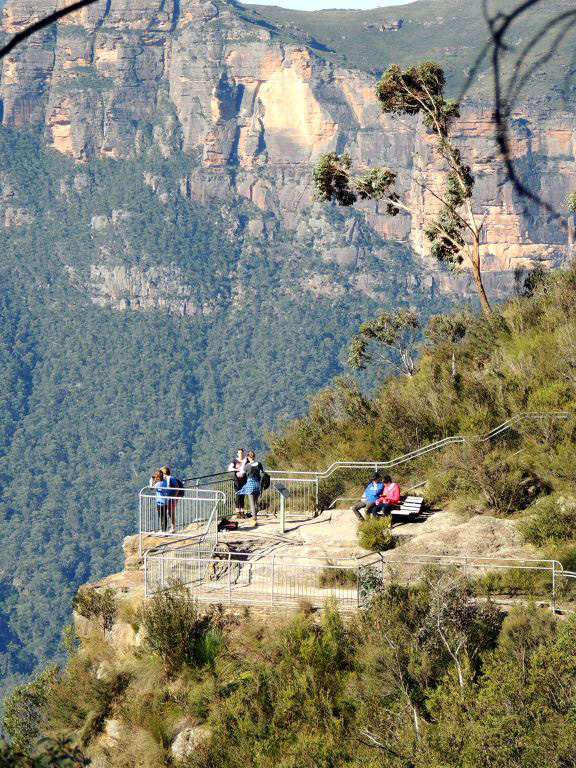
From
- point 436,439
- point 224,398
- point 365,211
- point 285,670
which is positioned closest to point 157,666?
point 285,670

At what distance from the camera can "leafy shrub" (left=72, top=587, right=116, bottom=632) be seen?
653 inches

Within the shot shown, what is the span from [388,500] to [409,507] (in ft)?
0.98

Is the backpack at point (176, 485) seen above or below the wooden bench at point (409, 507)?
above

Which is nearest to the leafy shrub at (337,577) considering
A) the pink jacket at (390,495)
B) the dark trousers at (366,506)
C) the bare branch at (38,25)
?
the dark trousers at (366,506)

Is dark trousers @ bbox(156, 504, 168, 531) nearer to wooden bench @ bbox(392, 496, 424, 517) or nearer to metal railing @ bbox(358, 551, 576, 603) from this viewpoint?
wooden bench @ bbox(392, 496, 424, 517)

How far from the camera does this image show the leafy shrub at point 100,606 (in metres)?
16.6

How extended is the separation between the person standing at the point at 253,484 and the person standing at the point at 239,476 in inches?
5.6

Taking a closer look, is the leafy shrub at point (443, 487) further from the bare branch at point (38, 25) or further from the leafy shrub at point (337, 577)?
the bare branch at point (38, 25)

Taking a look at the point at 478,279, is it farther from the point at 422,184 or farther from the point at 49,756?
the point at 49,756

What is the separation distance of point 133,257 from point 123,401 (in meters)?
29.7

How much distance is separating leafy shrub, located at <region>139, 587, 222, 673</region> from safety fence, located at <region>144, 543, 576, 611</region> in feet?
1.15

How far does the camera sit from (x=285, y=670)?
14.2m

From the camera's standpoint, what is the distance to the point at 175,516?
62.0 feet

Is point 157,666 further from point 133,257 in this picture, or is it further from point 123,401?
point 133,257
